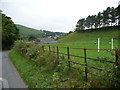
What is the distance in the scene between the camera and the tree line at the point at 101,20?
42181mm

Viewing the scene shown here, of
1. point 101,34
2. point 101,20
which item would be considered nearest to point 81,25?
point 101,20

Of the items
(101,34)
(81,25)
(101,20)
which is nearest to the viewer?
(101,34)

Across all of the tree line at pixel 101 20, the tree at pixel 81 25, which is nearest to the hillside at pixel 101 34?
the tree line at pixel 101 20

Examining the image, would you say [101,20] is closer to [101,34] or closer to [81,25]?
[101,34]

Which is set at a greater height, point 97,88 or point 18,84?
point 97,88

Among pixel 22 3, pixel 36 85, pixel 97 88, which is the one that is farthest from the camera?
pixel 22 3

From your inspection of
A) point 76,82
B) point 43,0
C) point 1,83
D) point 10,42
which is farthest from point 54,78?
point 10,42

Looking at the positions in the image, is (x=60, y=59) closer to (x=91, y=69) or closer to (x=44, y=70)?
(x=44, y=70)

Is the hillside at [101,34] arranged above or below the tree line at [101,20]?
below

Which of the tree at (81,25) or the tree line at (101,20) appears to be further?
the tree at (81,25)

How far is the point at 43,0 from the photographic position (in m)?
10.8

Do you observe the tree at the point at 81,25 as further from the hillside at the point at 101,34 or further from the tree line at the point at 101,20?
the hillside at the point at 101,34

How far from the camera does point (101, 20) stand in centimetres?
4666

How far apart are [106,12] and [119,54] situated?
156 ft
